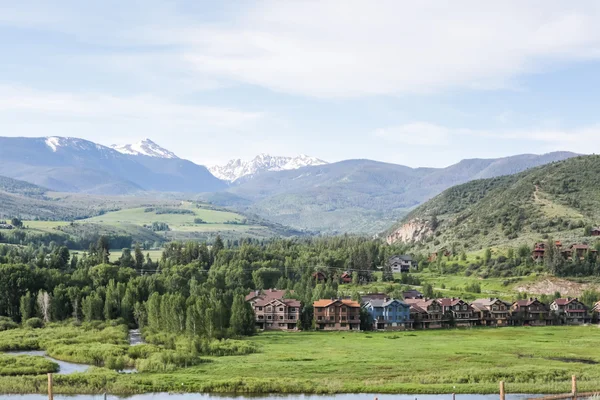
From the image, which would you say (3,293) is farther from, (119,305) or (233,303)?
(233,303)

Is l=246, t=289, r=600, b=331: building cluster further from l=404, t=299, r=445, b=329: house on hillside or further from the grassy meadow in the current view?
the grassy meadow

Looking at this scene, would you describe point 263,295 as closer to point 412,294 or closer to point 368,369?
point 412,294

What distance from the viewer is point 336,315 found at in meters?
132

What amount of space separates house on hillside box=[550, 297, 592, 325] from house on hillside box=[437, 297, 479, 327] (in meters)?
16.8

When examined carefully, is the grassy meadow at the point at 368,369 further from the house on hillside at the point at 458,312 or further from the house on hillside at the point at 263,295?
the house on hillside at the point at 458,312

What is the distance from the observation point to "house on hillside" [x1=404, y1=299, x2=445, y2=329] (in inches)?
5384

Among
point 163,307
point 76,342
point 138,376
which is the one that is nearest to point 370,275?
point 163,307

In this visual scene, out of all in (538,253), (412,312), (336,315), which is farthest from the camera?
(538,253)

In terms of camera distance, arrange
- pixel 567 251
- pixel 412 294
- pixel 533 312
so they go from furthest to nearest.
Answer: pixel 567 251, pixel 412 294, pixel 533 312

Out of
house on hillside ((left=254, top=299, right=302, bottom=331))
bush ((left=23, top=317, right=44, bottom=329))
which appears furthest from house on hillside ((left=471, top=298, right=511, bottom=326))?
bush ((left=23, top=317, right=44, bottom=329))

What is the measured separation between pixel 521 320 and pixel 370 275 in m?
55.7

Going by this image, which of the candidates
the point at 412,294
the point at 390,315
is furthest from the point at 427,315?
the point at 412,294

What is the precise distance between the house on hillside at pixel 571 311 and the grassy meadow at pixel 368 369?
31.6 m

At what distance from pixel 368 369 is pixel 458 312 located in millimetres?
60156
